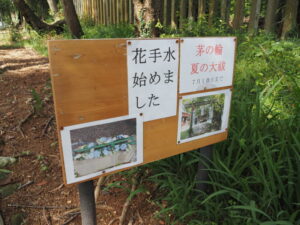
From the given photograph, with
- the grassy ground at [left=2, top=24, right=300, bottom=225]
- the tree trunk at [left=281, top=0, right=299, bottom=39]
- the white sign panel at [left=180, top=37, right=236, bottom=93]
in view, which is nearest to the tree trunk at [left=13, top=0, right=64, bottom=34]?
the tree trunk at [left=281, top=0, right=299, bottom=39]

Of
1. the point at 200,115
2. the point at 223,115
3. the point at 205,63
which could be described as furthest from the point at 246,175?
the point at 205,63

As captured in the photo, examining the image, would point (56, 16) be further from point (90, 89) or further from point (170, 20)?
point (90, 89)

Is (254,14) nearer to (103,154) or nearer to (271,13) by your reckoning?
(271,13)

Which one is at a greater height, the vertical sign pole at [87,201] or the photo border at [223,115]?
the photo border at [223,115]

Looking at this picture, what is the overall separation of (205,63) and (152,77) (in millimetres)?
333

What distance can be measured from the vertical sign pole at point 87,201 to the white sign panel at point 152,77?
424 mm

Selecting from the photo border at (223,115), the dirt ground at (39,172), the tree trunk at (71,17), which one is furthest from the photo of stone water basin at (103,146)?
the tree trunk at (71,17)

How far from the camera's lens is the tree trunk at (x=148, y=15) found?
4.20m

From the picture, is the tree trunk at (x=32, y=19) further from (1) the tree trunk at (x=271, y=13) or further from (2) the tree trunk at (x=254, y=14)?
(1) the tree trunk at (x=271, y=13)

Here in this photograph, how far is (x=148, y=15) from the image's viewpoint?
13.9 feet

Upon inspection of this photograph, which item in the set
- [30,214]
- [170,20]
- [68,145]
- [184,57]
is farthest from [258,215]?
[170,20]

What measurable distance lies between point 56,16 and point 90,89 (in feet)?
33.5

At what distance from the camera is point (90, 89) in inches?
42.6

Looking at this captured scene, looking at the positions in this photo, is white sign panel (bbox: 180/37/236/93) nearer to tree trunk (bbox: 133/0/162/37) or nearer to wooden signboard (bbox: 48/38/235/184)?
wooden signboard (bbox: 48/38/235/184)
